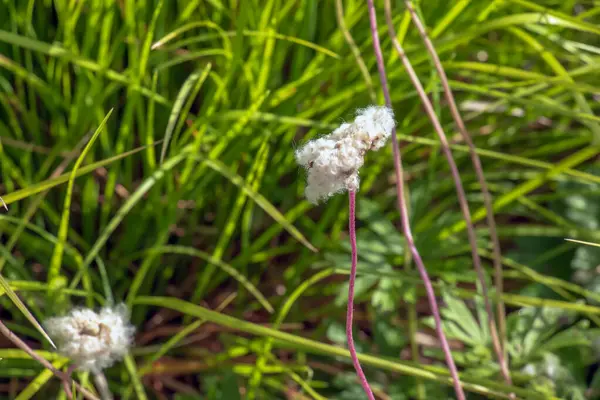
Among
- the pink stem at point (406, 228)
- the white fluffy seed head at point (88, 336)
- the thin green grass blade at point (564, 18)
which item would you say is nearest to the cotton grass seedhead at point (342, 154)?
the pink stem at point (406, 228)

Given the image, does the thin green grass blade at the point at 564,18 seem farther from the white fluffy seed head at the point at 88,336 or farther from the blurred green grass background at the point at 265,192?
the white fluffy seed head at the point at 88,336

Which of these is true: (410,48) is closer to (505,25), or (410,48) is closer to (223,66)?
(505,25)

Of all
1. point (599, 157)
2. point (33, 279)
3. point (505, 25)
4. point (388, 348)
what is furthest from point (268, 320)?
point (599, 157)

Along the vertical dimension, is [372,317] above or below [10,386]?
above

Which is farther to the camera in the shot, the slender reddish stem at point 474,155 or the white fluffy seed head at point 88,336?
the slender reddish stem at point 474,155

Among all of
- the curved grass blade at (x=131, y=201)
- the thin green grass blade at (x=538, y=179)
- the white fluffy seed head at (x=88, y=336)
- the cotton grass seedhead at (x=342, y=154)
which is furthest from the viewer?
the thin green grass blade at (x=538, y=179)

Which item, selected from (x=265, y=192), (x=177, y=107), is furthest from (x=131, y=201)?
(x=265, y=192)
